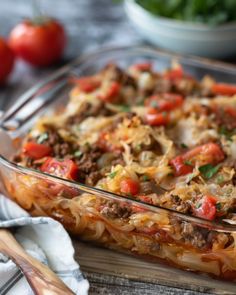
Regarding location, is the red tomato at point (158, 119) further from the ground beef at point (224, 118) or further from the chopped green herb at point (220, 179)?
the chopped green herb at point (220, 179)

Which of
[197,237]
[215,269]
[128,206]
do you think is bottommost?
[215,269]

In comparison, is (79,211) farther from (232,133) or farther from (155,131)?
(232,133)

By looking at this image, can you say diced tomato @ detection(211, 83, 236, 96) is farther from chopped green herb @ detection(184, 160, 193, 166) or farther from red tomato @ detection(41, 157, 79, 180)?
red tomato @ detection(41, 157, 79, 180)

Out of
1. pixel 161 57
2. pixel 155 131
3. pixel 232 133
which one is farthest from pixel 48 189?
pixel 161 57

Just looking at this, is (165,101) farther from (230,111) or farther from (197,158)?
(197,158)

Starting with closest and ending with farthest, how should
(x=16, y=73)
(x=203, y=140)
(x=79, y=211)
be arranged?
(x=79, y=211)
(x=203, y=140)
(x=16, y=73)

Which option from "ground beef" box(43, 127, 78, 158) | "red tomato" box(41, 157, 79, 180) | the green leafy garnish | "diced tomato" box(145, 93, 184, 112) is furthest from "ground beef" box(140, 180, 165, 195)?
"diced tomato" box(145, 93, 184, 112)
